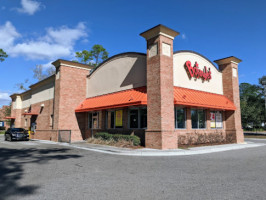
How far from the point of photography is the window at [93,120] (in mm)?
21406

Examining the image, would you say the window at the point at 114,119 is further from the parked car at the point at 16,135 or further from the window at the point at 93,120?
the parked car at the point at 16,135

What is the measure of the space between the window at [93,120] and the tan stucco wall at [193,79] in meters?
8.95

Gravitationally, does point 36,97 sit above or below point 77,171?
above

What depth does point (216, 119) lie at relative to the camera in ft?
66.3

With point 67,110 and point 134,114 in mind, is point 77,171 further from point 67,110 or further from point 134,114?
point 67,110

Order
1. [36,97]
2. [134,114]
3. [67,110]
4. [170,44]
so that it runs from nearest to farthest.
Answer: [170,44], [134,114], [67,110], [36,97]

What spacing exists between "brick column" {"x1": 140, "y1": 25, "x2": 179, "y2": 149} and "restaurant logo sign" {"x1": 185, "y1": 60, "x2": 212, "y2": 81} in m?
3.17

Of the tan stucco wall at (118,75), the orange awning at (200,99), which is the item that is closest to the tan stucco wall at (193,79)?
the orange awning at (200,99)

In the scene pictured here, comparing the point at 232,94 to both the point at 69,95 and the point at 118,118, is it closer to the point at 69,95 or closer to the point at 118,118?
the point at 118,118

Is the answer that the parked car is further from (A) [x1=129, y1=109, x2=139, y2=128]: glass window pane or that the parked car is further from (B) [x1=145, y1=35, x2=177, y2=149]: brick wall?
(B) [x1=145, y1=35, x2=177, y2=149]: brick wall

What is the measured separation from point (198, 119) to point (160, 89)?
622 cm

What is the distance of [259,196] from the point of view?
4.97 meters

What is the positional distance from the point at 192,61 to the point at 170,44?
159 inches

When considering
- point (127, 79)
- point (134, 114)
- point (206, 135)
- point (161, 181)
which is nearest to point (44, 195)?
point (161, 181)
